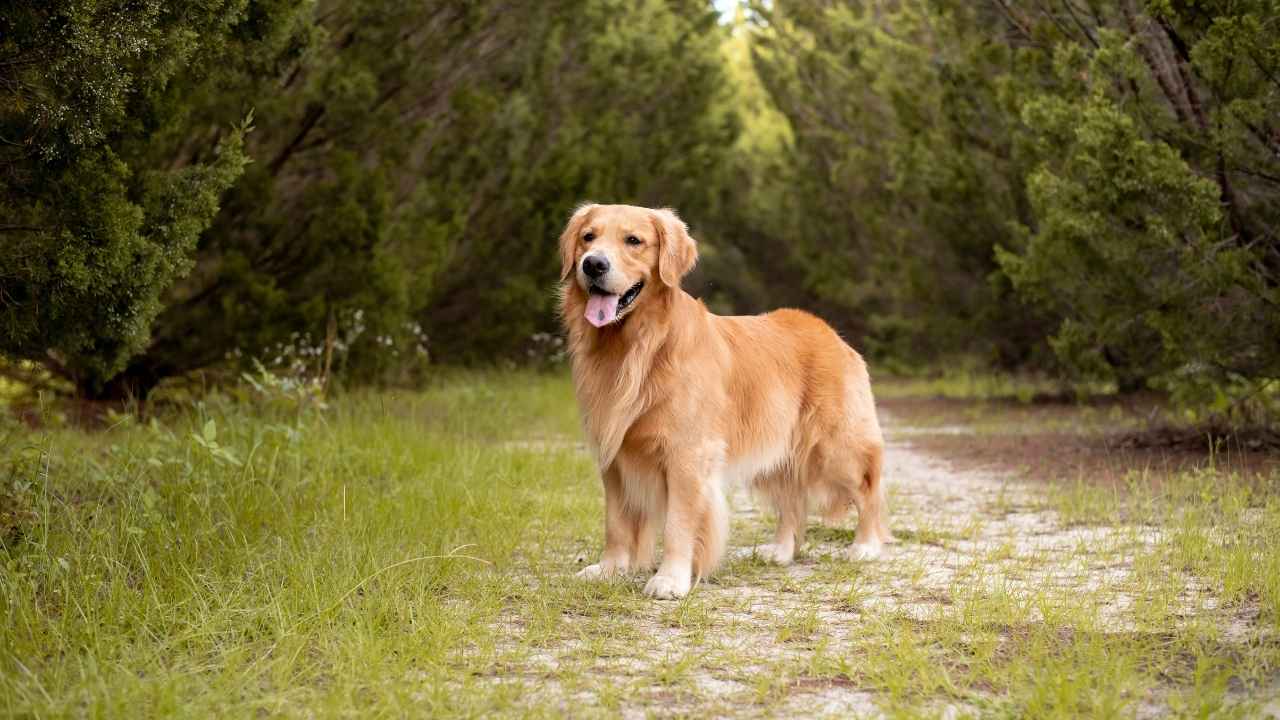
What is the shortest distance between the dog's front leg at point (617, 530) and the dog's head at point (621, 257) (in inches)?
24.2

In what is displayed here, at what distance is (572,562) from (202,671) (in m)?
2.06

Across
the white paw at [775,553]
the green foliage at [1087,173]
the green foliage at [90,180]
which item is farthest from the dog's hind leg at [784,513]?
the green foliage at [1087,173]

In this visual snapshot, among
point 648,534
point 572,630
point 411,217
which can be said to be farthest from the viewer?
point 411,217

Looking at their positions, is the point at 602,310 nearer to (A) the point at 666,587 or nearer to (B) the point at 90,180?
(A) the point at 666,587

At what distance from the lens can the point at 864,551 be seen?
5.09 meters

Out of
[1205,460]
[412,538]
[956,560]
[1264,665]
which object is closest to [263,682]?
[412,538]

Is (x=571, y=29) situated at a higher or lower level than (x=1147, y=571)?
higher

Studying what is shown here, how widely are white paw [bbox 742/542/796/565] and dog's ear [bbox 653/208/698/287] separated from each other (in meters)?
1.25

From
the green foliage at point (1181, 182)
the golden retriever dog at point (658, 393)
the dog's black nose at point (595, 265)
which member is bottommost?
the golden retriever dog at point (658, 393)

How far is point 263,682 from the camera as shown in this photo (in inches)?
119

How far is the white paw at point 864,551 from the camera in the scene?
16.6 feet

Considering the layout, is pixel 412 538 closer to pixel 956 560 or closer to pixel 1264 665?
pixel 956 560

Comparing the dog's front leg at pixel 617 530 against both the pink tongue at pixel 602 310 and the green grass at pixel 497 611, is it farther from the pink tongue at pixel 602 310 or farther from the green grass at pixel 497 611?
the pink tongue at pixel 602 310

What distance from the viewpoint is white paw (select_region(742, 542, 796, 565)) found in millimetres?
5078
